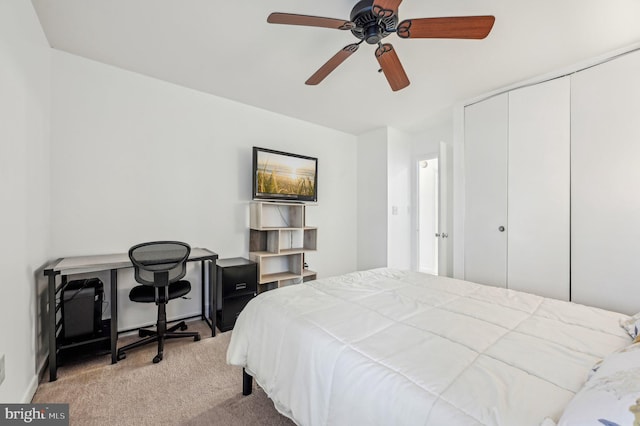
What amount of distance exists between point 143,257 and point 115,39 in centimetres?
177

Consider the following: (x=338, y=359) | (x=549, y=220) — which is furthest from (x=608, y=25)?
(x=338, y=359)

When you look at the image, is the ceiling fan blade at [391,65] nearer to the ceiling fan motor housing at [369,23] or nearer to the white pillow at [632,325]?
the ceiling fan motor housing at [369,23]

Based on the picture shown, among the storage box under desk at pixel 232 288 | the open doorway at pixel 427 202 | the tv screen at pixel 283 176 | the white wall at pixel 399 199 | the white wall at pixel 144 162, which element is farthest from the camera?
the open doorway at pixel 427 202

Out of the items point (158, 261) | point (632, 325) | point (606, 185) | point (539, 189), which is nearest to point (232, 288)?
point (158, 261)

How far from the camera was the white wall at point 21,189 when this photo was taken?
134 centimetres

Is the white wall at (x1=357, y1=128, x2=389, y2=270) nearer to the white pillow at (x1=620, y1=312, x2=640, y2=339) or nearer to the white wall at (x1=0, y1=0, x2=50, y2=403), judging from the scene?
the white pillow at (x1=620, y1=312, x2=640, y2=339)

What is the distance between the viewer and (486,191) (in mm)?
2920

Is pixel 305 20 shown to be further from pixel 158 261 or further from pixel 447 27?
pixel 158 261

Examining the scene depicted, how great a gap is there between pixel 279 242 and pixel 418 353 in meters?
2.54

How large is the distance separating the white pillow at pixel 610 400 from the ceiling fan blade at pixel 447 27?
1.60 m

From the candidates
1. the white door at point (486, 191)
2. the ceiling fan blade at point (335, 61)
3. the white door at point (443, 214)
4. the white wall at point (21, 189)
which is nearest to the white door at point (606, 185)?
the white door at point (486, 191)

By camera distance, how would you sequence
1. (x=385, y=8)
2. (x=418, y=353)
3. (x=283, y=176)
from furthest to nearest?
(x=283, y=176) < (x=385, y=8) < (x=418, y=353)

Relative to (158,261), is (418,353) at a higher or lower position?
lower

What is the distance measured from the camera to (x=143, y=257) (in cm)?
209
